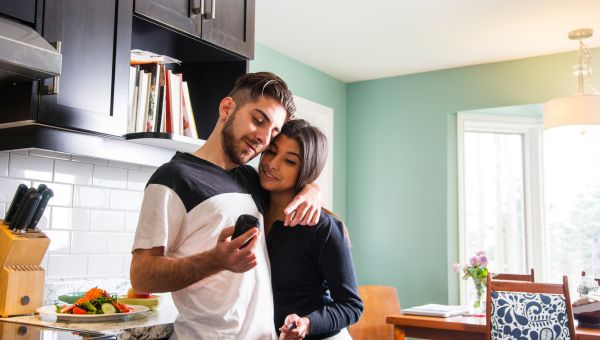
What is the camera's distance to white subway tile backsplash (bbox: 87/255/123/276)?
2.32 m

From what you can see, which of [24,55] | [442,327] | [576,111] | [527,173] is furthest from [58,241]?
[527,173]

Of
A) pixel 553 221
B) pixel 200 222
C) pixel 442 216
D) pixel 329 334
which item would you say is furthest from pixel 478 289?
pixel 200 222

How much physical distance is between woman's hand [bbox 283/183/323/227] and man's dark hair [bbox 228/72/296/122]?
0.75ft

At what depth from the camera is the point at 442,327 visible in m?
3.15

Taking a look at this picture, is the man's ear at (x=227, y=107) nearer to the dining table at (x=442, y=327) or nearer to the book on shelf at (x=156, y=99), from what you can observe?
the book on shelf at (x=156, y=99)

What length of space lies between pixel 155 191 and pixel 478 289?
274 centimetres

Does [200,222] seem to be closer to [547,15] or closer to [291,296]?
[291,296]

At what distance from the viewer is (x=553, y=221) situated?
4.73m

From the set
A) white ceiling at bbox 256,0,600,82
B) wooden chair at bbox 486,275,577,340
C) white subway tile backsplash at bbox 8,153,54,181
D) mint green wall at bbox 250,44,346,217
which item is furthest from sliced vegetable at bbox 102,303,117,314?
mint green wall at bbox 250,44,346,217

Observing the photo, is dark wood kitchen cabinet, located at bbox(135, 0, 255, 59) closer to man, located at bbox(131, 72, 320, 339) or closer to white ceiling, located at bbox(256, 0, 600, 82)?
man, located at bbox(131, 72, 320, 339)

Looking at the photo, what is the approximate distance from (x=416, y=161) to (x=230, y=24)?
2750 millimetres

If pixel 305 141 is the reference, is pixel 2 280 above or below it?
below

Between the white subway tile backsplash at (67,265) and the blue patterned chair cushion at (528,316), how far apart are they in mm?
1816

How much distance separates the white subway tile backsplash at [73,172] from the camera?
2201mm
